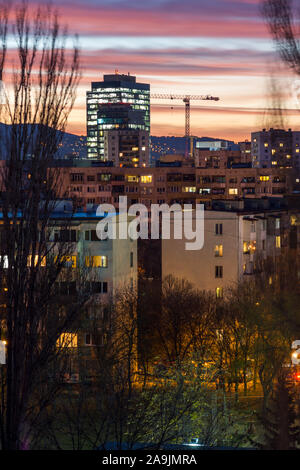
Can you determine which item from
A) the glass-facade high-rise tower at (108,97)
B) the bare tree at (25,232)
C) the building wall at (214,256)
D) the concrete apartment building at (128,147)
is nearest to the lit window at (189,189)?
the concrete apartment building at (128,147)

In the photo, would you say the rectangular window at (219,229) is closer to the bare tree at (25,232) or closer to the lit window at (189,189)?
the bare tree at (25,232)

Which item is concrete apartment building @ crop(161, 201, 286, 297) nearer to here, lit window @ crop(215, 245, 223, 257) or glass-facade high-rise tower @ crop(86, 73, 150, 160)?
lit window @ crop(215, 245, 223, 257)

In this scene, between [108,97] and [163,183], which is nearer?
[163,183]

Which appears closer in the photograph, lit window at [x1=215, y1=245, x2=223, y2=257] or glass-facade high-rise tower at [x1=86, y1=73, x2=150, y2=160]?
lit window at [x1=215, y1=245, x2=223, y2=257]

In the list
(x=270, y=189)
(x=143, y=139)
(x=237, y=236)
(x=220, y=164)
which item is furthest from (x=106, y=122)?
(x=237, y=236)

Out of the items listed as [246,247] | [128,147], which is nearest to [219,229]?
[246,247]

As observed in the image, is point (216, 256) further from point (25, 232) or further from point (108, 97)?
point (108, 97)

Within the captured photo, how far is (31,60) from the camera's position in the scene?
5137 millimetres

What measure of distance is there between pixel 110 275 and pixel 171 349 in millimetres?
3207

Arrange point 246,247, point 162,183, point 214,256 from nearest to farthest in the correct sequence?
point 214,256 < point 246,247 < point 162,183

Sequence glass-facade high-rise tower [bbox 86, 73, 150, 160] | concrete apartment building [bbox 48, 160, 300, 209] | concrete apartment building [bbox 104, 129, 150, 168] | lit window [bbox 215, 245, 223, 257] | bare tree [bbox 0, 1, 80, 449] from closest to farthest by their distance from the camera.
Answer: bare tree [bbox 0, 1, 80, 449] < lit window [bbox 215, 245, 223, 257] < concrete apartment building [bbox 48, 160, 300, 209] < concrete apartment building [bbox 104, 129, 150, 168] < glass-facade high-rise tower [bbox 86, 73, 150, 160]

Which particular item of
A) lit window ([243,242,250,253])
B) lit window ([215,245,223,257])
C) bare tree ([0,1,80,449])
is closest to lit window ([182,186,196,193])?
→ lit window ([243,242,250,253])
